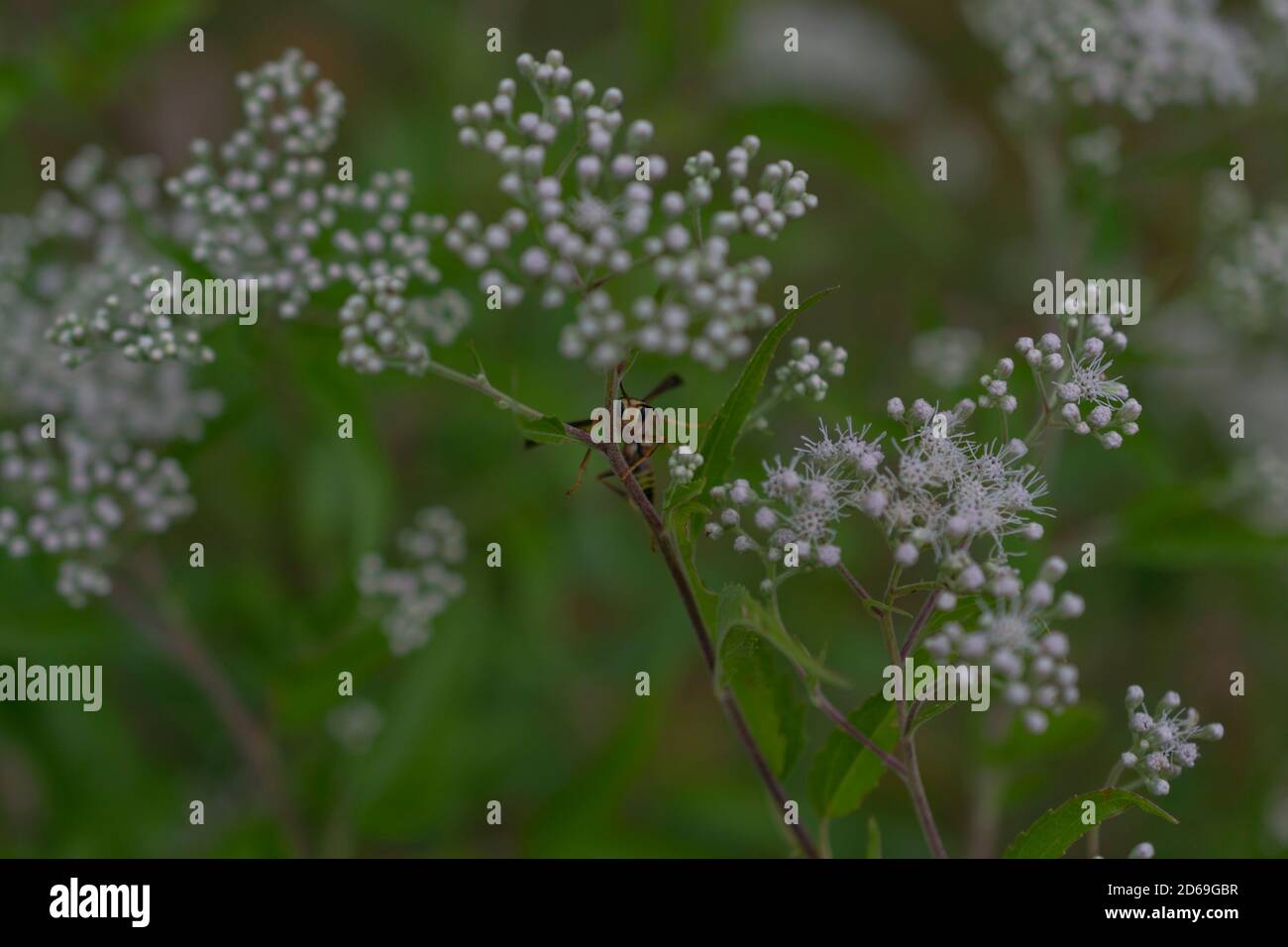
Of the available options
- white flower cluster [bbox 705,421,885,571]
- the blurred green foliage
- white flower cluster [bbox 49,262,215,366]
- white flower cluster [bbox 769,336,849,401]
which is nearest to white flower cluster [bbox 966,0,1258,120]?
the blurred green foliage

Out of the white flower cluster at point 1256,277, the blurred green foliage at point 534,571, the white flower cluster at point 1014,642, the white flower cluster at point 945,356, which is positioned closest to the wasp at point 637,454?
the blurred green foliage at point 534,571

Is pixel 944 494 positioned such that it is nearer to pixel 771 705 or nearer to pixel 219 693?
pixel 771 705

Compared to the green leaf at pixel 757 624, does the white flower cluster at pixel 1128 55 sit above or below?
above

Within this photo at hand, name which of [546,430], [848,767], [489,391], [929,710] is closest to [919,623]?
[929,710]

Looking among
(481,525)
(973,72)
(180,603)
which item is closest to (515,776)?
(481,525)

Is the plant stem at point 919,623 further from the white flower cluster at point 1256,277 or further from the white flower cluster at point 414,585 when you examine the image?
the white flower cluster at point 1256,277
